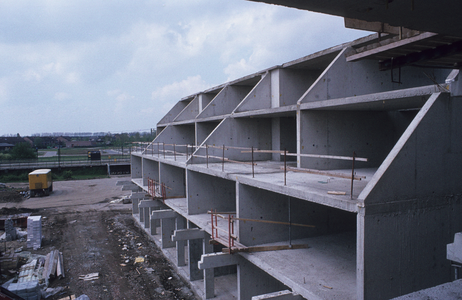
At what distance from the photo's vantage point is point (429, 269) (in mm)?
5332

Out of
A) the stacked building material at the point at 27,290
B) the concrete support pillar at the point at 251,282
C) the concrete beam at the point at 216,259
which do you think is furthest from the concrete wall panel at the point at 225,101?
the stacked building material at the point at 27,290

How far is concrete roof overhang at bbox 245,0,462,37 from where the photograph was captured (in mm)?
2520

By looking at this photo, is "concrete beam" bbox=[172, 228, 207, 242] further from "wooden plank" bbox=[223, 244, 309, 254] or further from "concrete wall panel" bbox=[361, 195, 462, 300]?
"concrete wall panel" bbox=[361, 195, 462, 300]

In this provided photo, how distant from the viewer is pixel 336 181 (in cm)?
700

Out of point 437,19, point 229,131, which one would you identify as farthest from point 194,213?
point 437,19

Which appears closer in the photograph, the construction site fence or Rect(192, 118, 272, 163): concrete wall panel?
Rect(192, 118, 272, 163): concrete wall panel

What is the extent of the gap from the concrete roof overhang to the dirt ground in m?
11.4

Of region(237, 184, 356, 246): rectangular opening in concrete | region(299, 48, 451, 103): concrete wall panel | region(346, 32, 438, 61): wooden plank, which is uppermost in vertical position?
region(299, 48, 451, 103): concrete wall panel

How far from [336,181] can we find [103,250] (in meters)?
13.1

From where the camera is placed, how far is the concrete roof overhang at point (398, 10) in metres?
2.52

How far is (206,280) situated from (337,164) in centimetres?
567

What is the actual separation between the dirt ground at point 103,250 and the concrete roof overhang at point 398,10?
11.4m

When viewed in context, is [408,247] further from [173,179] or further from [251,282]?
[173,179]

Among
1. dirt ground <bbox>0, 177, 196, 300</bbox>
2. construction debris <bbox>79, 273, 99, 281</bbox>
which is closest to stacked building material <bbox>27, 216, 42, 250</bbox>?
dirt ground <bbox>0, 177, 196, 300</bbox>
